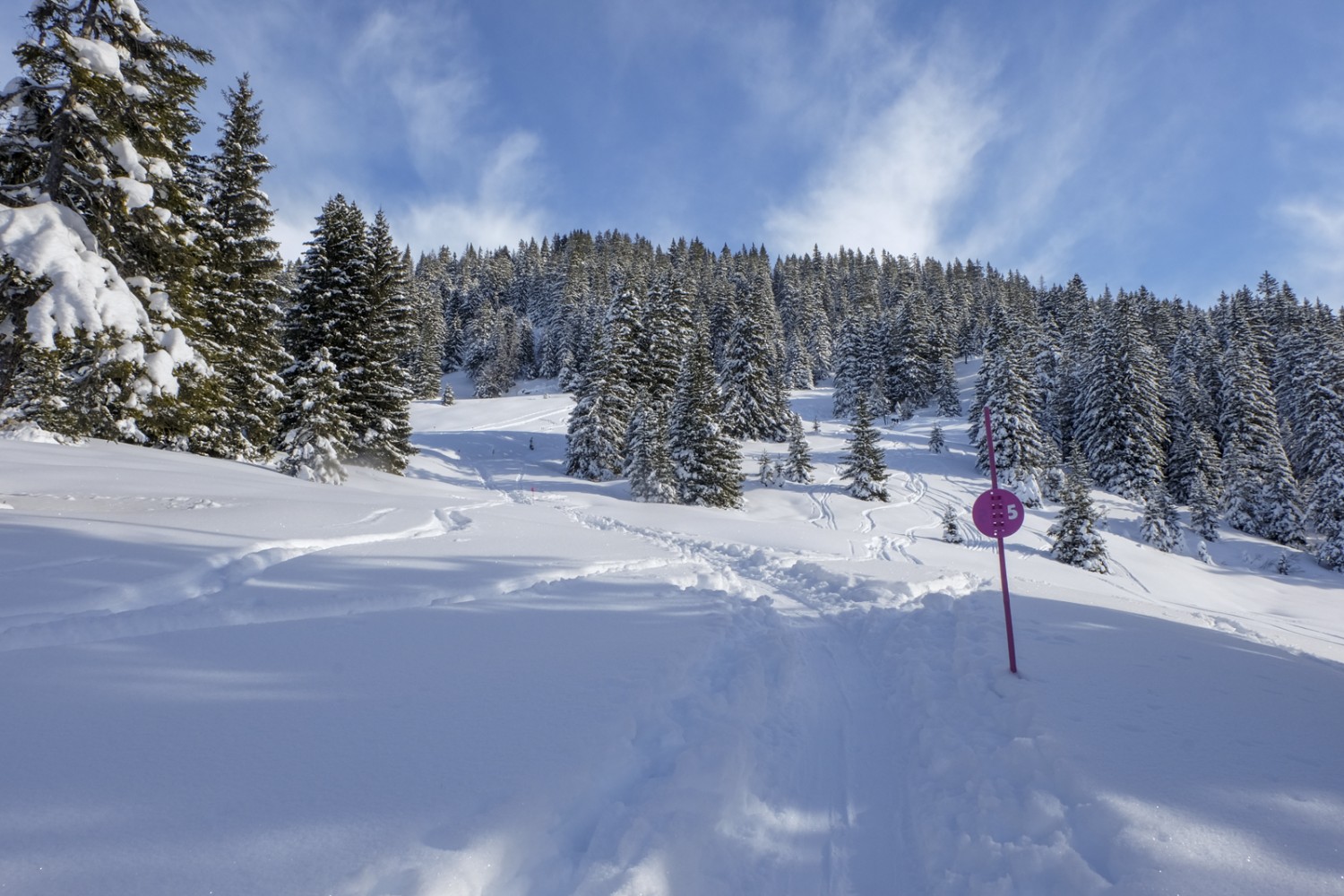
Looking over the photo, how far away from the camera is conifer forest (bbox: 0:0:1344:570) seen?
8.90m

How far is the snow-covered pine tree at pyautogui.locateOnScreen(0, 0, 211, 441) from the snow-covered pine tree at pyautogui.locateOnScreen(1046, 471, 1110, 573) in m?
28.2

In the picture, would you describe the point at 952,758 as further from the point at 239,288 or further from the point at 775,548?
the point at 239,288

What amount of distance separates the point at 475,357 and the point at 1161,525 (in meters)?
79.3

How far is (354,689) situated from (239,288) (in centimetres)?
2055

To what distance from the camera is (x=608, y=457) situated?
33875 mm

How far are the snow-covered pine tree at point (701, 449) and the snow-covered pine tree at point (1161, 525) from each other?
70.7 feet

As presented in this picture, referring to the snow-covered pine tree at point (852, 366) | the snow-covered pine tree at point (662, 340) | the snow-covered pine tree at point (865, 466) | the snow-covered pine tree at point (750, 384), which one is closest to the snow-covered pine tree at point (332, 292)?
the snow-covered pine tree at point (662, 340)

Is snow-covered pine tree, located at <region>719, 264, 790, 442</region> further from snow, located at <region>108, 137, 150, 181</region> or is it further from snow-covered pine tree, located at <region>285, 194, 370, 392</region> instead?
snow, located at <region>108, 137, 150, 181</region>

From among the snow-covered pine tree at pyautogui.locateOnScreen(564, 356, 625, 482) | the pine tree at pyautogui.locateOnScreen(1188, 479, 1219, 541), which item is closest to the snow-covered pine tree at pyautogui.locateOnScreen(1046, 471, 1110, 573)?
the pine tree at pyautogui.locateOnScreen(1188, 479, 1219, 541)

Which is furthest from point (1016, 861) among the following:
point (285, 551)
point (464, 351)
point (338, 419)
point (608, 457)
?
point (464, 351)

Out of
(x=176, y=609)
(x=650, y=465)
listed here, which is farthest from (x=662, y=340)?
(x=176, y=609)

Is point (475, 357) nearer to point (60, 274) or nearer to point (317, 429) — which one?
point (317, 429)

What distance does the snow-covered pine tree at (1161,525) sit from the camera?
95.7 ft

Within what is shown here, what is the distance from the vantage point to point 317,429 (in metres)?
19.4
